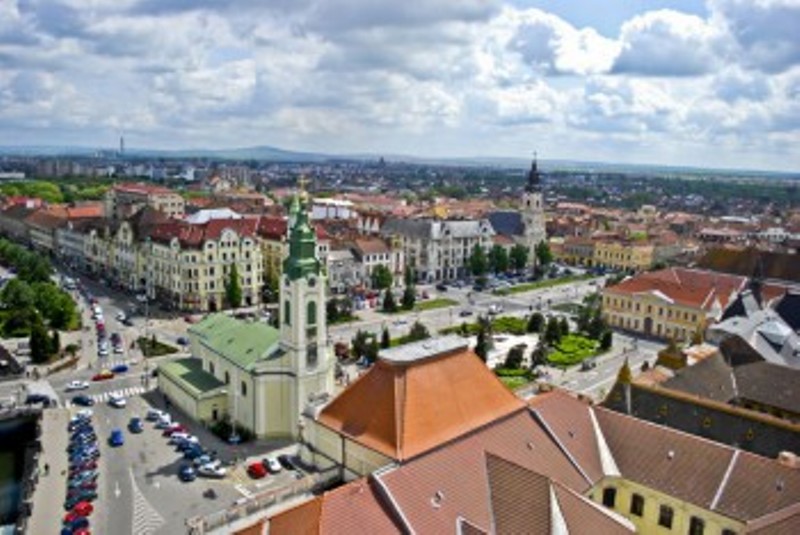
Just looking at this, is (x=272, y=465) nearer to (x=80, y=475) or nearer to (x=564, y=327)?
(x=80, y=475)

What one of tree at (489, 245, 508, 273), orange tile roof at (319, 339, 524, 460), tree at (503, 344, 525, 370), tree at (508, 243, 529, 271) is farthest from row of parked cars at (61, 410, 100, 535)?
tree at (508, 243, 529, 271)

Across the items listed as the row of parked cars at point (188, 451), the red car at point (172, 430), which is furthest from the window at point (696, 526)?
the red car at point (172, 430)

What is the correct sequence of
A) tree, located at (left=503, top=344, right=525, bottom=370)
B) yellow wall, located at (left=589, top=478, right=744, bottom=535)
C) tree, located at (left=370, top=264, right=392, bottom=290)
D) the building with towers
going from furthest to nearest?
1. tree, located at (left=370, top=264, right=392, bottom=290)
2. tree, located at (left=503, top=344, right=525, bottom=370)
3. the building with towers
4. yellow wall, located at (left=589, top=478, right=744, bottom=535)

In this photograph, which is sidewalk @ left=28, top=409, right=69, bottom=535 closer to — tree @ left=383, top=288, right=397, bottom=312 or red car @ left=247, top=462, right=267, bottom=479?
red car @ left=247, top=462, right=267, bottom=479

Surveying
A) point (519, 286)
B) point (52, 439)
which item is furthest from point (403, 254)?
point (52, 439)

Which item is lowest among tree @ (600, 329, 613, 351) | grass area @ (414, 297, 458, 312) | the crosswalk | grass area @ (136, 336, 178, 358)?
the crosswalk
